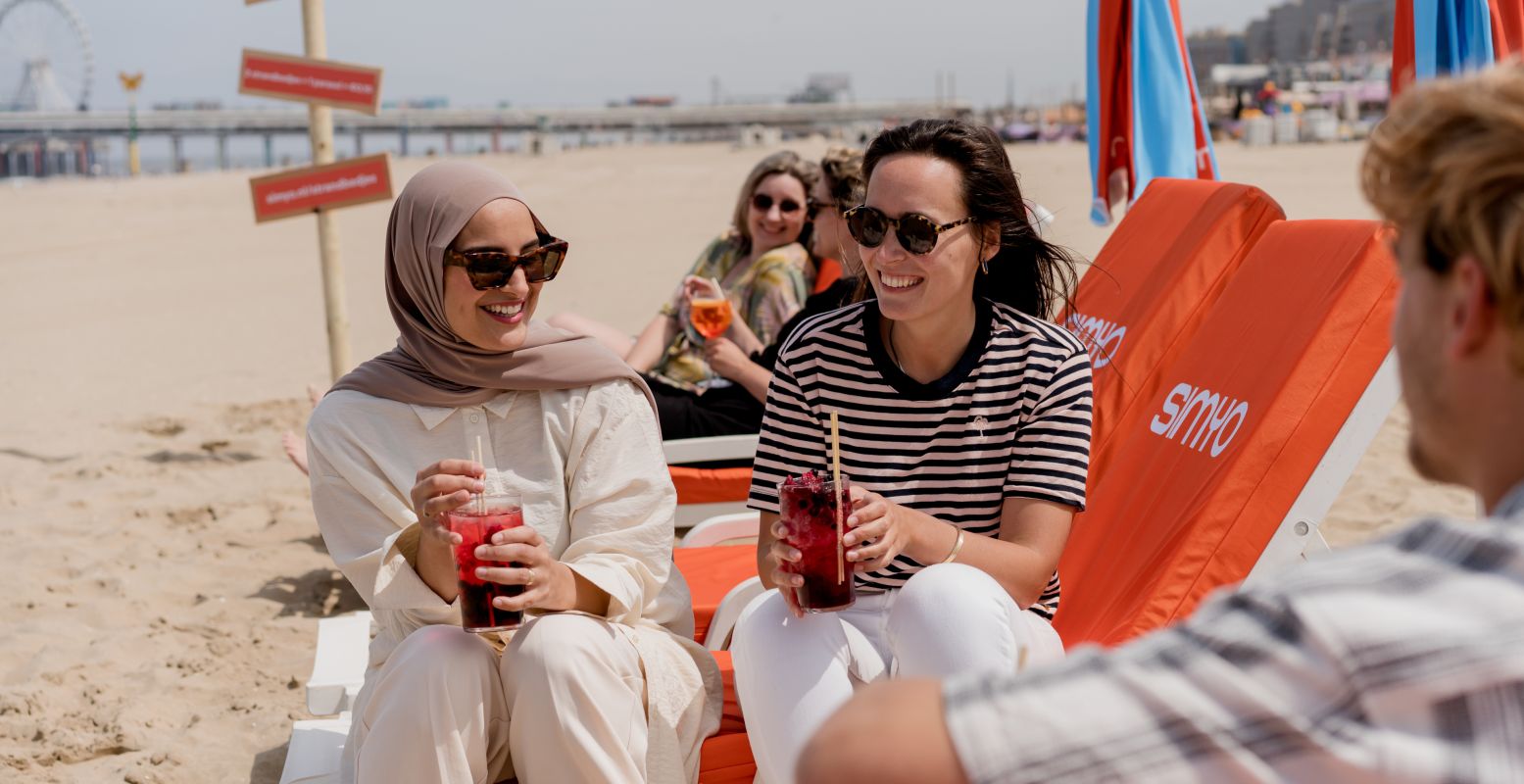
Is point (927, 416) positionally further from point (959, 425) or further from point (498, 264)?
point (498, 264)

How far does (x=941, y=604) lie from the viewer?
93.2 inches

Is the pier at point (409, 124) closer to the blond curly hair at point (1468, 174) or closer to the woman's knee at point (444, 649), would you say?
the woman's knee at point (444, 649)

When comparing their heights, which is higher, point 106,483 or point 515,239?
point 515,239

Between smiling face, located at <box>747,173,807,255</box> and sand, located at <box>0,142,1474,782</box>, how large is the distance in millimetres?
2199

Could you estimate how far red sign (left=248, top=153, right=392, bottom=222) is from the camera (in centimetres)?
568

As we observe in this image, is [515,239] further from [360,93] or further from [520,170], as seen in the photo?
[520,170]

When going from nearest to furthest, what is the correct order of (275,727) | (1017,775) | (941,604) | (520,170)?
(1017,775)
(941,604)
(275,727)
(520,170)

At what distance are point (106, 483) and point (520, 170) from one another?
32232 mm

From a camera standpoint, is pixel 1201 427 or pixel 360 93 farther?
pixel 360 93

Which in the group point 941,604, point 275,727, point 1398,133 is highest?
point 1398,133

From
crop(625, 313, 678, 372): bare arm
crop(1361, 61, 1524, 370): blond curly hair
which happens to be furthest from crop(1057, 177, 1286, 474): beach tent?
crop(1361, 61, 1524, 370): blond curly hair

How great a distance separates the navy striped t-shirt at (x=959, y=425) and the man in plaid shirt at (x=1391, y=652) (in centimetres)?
159

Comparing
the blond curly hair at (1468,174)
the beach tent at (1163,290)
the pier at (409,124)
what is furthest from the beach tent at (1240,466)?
the pier at (409,124)

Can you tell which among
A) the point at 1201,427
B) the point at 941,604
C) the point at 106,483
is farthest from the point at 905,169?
the point at 106,483
